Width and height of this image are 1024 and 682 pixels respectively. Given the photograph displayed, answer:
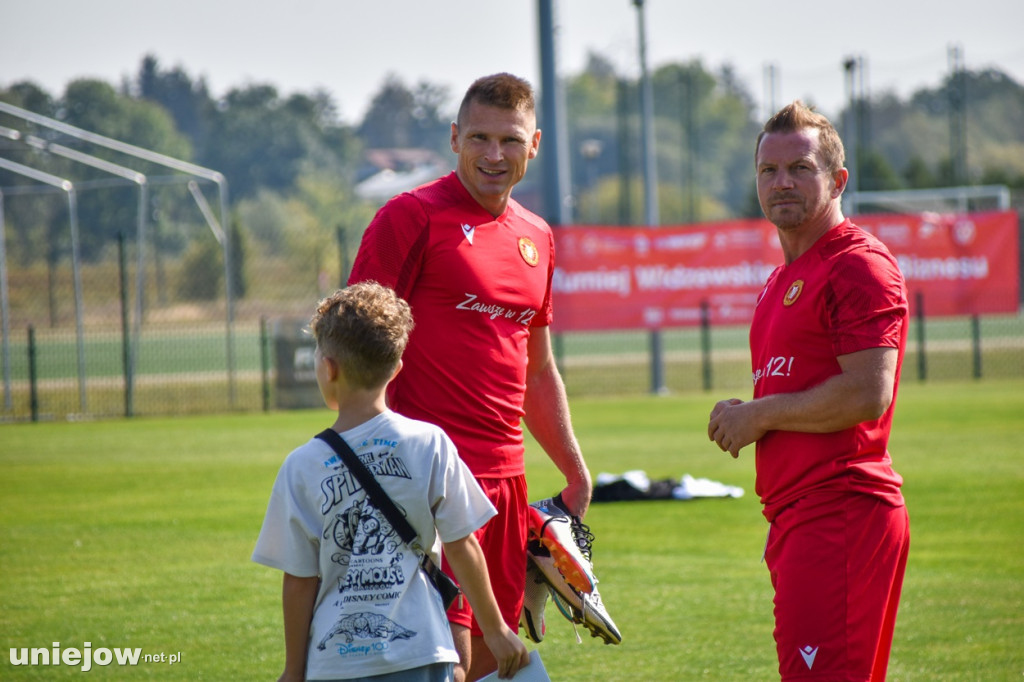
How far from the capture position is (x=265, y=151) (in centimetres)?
8556

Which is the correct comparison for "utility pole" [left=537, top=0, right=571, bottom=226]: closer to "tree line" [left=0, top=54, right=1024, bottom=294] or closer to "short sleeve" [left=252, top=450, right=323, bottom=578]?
"tree line" [left=0, top=54, right=1024, bottom=294]

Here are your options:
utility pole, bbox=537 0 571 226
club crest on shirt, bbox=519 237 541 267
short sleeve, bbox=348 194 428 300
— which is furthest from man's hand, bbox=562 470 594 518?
utility pole, bbox=537 0 571 226

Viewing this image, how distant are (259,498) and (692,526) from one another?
4.20 m

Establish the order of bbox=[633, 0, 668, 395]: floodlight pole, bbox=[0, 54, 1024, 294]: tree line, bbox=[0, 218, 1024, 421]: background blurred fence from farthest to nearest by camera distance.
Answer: bbox=[0, 54, 1024, 294]: tree line
bbox=[633, 0, 668, 395]: floodlight pole
bbox=[0, 218, 1024, 421]: background blurred fence

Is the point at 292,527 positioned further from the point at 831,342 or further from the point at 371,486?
the point at 831,342

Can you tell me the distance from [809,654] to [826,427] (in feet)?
2.21

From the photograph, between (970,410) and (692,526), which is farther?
(970,410)

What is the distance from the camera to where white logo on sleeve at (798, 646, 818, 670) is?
3.42m

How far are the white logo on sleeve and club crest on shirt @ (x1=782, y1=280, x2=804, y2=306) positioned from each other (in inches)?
A: 41.1

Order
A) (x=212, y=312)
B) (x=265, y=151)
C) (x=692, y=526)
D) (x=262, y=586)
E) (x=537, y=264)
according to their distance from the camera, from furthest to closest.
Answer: (x=265, y=151), (x=212, y=312), (x=692, y=526), (x=262, y=586), (x=537, y=264)

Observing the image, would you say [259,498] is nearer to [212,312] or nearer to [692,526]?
[692,526]

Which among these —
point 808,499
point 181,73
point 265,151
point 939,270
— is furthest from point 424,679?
point 181,73

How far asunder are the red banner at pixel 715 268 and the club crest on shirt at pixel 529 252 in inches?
663

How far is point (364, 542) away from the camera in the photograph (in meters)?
3.11
